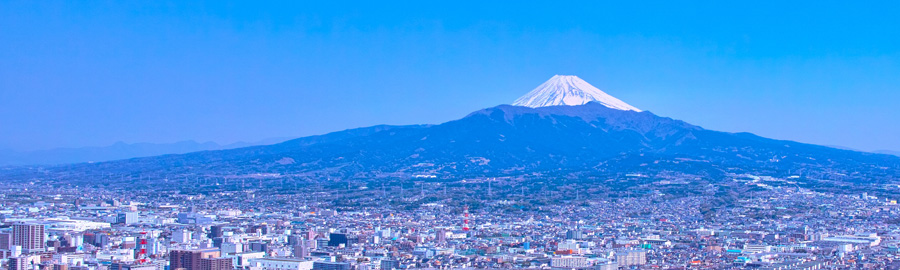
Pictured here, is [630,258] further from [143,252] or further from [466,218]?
[466,218]

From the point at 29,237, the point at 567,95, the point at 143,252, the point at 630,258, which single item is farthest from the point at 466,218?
the point at 567,95

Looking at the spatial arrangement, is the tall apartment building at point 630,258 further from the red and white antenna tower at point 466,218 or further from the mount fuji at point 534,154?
the mount fuji at point 534,154

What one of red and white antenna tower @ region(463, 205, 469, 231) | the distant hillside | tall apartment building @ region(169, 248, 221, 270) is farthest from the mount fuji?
tall apartment building @ region(169, 248, 221, 270)

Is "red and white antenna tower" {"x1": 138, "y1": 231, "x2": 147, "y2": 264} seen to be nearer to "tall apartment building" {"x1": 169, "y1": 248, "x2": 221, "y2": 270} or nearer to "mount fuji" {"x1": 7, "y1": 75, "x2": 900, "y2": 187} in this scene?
"tall apartment building" {"x1": 169, "y1": 248, "x2": 221, "y2": 270}

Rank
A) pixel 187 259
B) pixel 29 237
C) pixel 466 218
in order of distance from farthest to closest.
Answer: pixel 466 218 < pixel 29 237 < pixel 187 259

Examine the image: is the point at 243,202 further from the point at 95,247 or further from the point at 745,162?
the point at 745,162

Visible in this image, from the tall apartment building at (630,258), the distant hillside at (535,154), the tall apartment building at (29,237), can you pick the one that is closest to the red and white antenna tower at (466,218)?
the tall apartment building at (630,258)

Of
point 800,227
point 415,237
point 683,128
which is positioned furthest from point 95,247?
point 683,128

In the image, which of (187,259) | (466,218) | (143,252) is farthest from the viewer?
(466,218)
